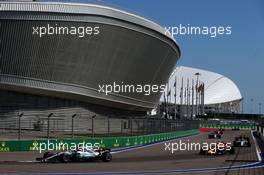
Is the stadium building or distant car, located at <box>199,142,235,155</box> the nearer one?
distant car, located at <box>199,142,235,155</box>

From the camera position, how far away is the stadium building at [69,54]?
6075 centimetres

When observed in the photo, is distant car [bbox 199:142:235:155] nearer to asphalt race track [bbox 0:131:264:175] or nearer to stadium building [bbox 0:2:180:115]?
asphalt race track [bbox 0:131:264:175]

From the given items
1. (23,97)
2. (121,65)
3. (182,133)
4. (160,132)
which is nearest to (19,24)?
(23,97)

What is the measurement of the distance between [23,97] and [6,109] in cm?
293

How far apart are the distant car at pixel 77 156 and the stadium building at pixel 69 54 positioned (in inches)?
1282

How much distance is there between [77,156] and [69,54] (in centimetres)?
3604

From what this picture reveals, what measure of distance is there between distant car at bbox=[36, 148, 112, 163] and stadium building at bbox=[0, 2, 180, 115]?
32554 millimetres

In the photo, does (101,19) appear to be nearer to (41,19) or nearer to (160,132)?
(41,19)

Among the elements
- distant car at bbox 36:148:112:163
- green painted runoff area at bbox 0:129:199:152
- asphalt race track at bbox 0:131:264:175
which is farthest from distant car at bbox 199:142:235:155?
green painted runoff area at bbox 0:129:199:152

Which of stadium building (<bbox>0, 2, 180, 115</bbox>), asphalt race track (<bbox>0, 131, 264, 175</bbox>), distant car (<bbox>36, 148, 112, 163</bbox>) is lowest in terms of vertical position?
asphalt race track (<bbox>0, 131, 264, 175</bbox>)

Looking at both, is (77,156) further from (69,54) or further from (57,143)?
(69,54)

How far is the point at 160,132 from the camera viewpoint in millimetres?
57438

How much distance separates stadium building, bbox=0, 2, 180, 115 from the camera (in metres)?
60.8

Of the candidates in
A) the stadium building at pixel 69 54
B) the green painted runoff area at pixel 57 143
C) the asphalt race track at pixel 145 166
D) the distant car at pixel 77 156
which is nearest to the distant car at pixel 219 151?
the asphalt race track at pixel 145 166
